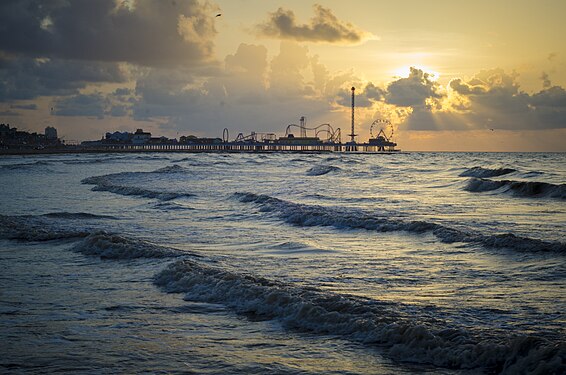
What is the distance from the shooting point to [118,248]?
12.8 metres

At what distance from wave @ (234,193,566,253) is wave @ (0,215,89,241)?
7.02 metres

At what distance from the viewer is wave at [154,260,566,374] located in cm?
587

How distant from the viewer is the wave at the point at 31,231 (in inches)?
577

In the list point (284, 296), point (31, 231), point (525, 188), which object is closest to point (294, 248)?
point (284, 296)

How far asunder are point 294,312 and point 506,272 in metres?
4.77

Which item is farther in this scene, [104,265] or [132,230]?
[132,230]

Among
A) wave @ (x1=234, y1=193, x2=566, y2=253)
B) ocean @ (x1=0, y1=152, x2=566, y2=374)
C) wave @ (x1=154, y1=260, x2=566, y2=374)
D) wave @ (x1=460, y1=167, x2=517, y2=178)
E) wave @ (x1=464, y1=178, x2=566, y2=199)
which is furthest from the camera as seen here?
wave @ (x1=460, y1=167, x2=517, y2=178)

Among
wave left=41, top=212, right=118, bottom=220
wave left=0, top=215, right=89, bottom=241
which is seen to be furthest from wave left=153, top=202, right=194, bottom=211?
wave left=0, top=215, right=89, bottom=241

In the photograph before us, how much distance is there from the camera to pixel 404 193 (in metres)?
30.1

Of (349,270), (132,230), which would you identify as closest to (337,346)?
(349,270)

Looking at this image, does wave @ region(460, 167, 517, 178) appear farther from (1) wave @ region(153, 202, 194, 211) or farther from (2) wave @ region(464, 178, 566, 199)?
(1) wave @ region(153, 202, 194, 211)

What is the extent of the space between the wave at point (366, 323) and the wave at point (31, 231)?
5767 millimetres

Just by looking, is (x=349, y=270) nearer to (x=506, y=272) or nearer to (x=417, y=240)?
(x=506, y=272)

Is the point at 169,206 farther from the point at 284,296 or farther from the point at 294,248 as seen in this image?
the point at 284,296
